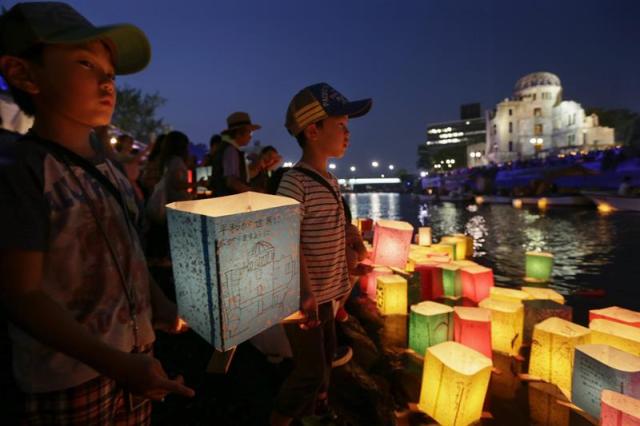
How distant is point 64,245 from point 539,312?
14.6ft

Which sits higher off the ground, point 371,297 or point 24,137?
point 24,137

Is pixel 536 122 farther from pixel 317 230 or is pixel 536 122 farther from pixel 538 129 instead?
pixel 317 230

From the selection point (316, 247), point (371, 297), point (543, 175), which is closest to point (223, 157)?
point (316, 247)

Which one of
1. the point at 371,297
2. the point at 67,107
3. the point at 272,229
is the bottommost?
the point at 371,297

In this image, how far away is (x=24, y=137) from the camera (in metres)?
1.05

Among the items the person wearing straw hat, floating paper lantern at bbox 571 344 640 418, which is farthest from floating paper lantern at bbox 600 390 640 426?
the person wearing straw hat

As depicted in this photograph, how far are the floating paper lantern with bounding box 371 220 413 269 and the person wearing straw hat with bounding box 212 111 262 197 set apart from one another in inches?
68.5

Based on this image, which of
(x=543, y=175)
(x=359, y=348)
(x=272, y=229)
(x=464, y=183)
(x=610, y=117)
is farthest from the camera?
(x=610, y=117)

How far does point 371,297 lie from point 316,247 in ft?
12.4

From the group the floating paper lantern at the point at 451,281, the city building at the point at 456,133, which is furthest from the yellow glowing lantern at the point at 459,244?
the city building at the point at 456,133

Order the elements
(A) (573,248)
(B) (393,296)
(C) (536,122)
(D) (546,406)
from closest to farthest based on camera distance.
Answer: (D) (546,406) < (B) (393,296) < (A) (573,248) < (C) (536,122)

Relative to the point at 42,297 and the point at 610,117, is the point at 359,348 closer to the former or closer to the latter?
the point at 42,297

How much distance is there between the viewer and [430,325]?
12.4 feet

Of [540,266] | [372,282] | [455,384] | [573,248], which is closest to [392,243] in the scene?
[455,384]
